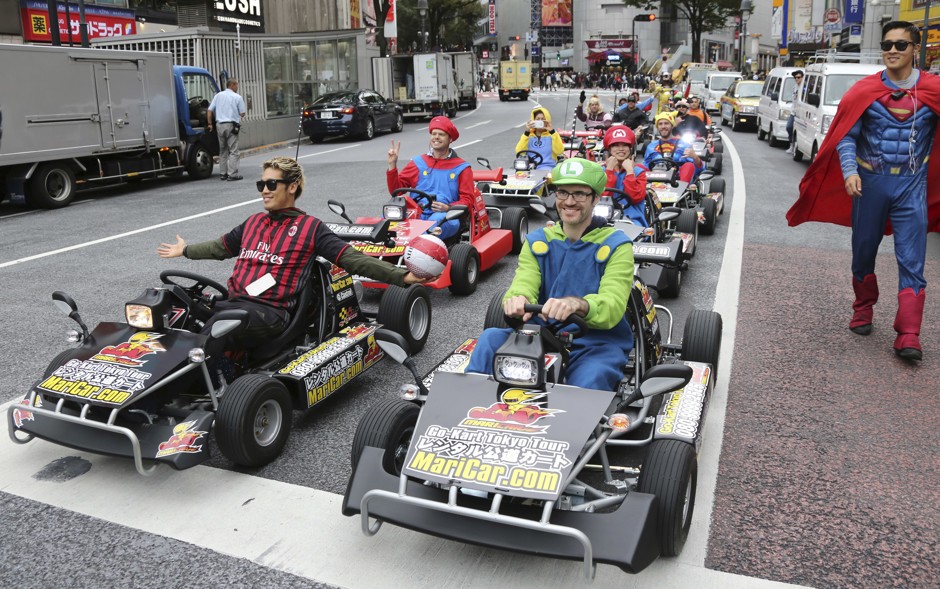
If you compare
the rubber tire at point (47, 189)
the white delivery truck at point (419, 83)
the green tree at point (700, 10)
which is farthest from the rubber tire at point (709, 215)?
the green tree at point (700, 10)

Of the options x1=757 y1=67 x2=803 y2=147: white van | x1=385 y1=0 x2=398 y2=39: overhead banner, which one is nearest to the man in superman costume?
x1=757 y1=67 x2=803 y2=147: white van

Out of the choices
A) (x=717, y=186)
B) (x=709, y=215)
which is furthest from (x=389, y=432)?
(x=717, y=186)

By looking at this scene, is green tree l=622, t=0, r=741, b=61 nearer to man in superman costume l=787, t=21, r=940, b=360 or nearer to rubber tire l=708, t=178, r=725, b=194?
rubber tire l=708, t=178, r=725, b=194

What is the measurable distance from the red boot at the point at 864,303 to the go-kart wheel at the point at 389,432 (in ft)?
13.6

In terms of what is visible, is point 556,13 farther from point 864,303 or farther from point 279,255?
point 279,255

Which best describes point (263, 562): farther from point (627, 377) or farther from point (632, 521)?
point (627, 377)

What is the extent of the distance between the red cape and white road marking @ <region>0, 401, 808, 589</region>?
3.99 m

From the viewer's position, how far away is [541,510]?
132 inches

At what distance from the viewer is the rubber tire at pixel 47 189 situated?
44.3ft

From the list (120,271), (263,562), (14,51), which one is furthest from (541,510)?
(14,51)

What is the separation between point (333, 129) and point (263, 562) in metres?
22.7

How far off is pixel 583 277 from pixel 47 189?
12120mm

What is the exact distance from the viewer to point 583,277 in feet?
13.9

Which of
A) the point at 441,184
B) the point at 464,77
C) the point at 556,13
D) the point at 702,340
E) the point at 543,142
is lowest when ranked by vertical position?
the point at 702,340
